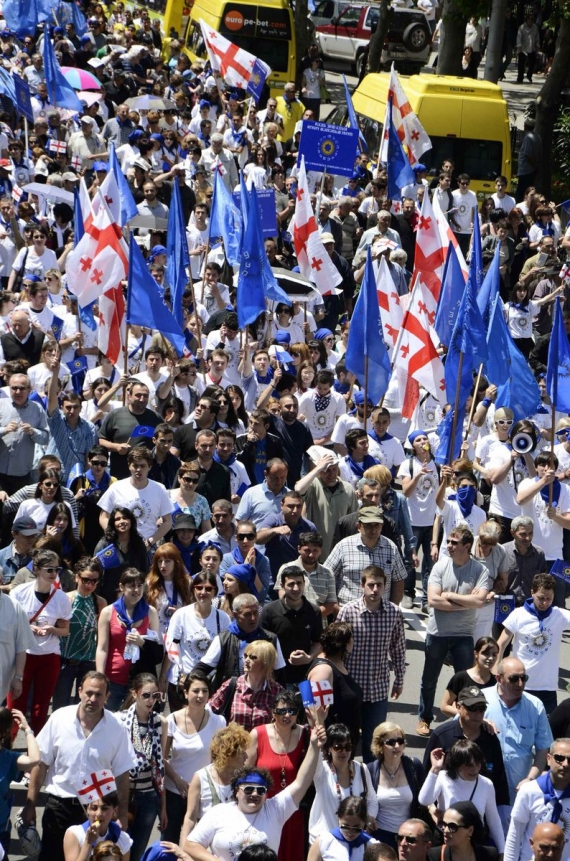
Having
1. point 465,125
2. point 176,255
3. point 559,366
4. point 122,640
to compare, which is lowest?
point 122,640

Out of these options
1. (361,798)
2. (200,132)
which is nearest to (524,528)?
(361,798)

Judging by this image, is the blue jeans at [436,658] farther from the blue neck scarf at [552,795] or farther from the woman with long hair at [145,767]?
the woman with long hair at [145,767]

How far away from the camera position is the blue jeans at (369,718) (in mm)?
9586

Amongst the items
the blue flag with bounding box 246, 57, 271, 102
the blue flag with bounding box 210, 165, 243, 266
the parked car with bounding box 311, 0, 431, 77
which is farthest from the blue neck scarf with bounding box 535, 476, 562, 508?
the parked car with bounding box 311, 0, 431, 77

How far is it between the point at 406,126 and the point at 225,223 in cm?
572

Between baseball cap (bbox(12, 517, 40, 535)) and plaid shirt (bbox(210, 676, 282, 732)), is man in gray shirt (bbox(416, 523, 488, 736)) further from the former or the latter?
baseball cap (bbox(12, 517, 40, 535))

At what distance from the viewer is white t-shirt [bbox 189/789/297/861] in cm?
755

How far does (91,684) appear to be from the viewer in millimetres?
8023

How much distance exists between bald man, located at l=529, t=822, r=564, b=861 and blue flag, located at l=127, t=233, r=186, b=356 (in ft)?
21.9

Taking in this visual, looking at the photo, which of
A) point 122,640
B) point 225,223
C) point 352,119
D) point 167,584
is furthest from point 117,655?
point 352,119

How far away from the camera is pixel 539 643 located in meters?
9.92

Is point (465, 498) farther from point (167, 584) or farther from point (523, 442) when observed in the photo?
point (167, 584)

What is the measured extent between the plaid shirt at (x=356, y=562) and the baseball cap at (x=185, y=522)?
88cm

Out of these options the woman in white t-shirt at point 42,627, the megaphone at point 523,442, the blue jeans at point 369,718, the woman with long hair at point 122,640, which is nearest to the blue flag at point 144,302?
the megaphone at point 523,442
